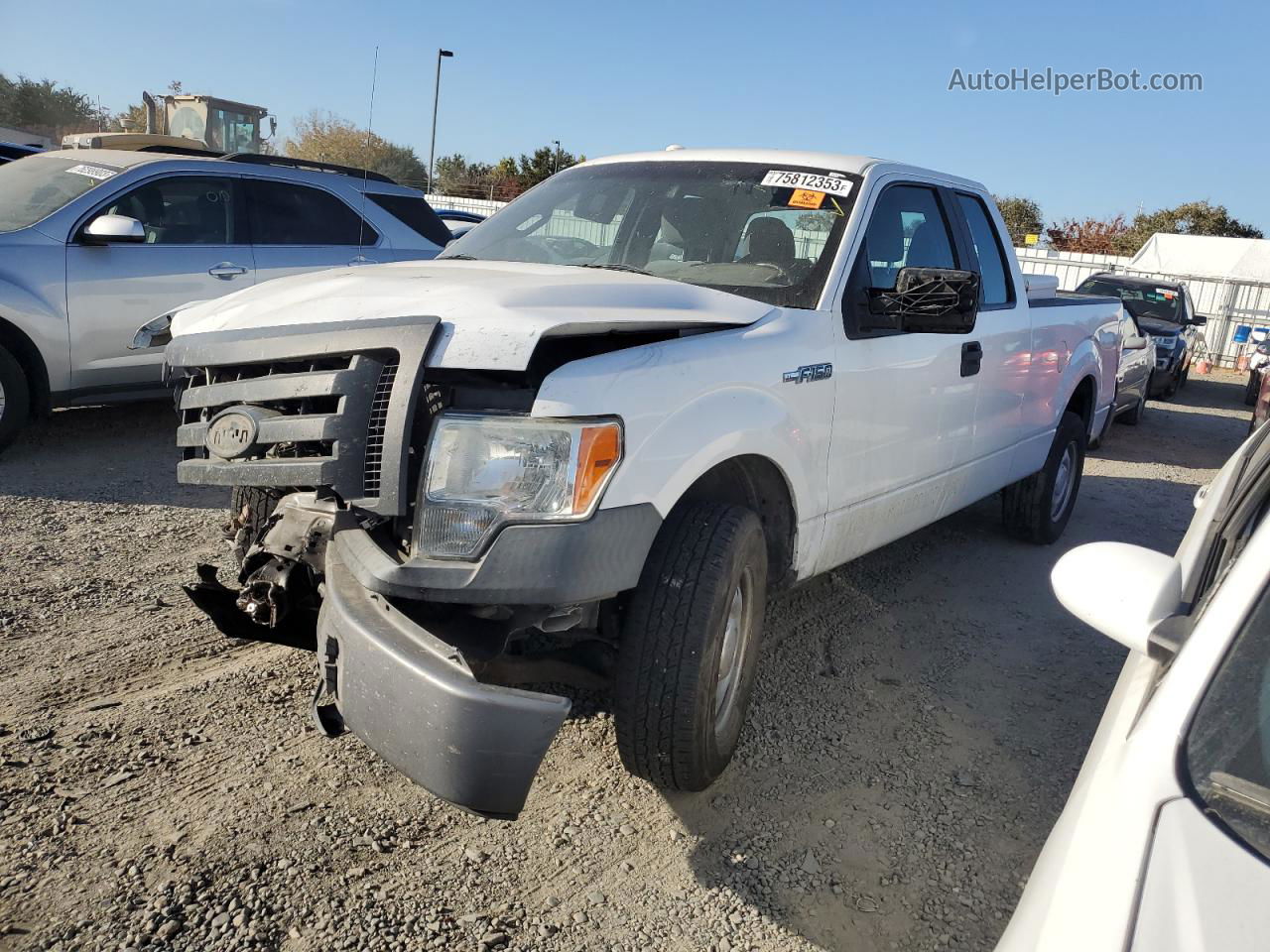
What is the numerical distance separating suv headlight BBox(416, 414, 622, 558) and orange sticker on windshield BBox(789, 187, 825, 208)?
5.73 ft

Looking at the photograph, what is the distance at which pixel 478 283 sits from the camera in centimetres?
282

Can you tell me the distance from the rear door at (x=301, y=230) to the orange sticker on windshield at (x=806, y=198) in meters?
3.95

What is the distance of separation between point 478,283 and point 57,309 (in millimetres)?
4284

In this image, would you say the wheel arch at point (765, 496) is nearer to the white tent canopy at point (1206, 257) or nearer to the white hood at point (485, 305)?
the white hood at point (485, 305)

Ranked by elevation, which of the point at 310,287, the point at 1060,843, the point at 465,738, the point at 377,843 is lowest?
the point at 377,843

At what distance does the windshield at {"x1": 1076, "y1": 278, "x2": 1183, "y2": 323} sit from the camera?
15.0 meters

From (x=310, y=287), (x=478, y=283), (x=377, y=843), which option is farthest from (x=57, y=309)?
(x=377, y=843)

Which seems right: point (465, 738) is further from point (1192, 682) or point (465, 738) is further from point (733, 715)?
point (1192, 682)

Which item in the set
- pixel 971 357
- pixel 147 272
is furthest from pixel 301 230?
pixel 971 357

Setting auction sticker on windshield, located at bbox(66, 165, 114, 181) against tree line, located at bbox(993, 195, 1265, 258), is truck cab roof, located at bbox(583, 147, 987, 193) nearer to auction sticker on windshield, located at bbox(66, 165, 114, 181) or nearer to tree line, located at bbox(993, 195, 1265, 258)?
auction sticker on windshield, located at bbox(66, 165, 114, 181)

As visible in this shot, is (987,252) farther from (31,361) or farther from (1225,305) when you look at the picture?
(1225,305)

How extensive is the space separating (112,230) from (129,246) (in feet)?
1.49

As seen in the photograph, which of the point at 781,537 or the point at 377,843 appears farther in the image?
the point at 781,537

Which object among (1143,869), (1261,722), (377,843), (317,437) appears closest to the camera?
(1143,869)
